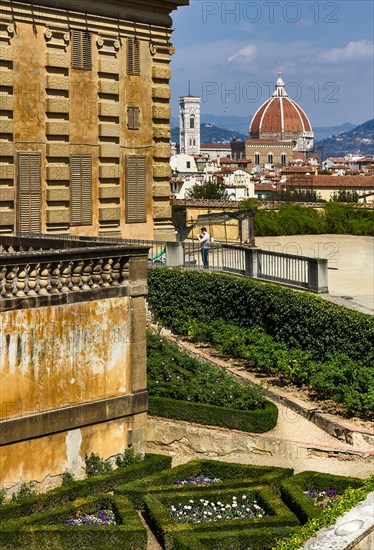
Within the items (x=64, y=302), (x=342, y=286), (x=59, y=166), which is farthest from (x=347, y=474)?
(x=59, y=166)

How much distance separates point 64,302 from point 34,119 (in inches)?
510

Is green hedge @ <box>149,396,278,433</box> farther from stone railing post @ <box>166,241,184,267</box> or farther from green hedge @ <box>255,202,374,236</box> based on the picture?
green hedge @ <box>255,202,374,236</box>

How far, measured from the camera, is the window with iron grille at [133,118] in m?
29.3

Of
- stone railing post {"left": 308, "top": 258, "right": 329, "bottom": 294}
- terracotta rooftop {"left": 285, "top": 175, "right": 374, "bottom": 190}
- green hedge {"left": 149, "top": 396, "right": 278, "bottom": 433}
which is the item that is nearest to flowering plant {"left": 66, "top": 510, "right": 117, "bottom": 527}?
green hedge {"left": 149, "top": 396, "right": 278, "bottom": 433}

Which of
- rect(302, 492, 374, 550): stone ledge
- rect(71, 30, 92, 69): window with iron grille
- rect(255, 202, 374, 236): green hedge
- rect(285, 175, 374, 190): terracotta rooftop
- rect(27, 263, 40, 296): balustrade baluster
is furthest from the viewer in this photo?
rect(285, 175, 374, 190): terracotta rooftop

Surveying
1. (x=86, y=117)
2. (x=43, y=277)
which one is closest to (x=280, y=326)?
(x=86, y=117)

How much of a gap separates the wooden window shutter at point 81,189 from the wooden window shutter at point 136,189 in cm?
140

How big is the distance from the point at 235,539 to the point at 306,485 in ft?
9.24

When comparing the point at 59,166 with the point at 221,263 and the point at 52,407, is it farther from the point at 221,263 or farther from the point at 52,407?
the point at 52,407

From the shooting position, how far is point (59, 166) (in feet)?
91.2

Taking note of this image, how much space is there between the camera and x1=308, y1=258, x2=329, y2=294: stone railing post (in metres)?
25.2

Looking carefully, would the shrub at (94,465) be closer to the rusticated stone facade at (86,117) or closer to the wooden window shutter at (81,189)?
the rusticated stone facade at (86,117)

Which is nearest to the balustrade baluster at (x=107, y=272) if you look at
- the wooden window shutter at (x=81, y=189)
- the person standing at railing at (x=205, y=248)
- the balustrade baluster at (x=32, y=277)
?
the balustrade baluster at (x=32, y=277)

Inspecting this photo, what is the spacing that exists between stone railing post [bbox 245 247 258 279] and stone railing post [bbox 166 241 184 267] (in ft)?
6.03
